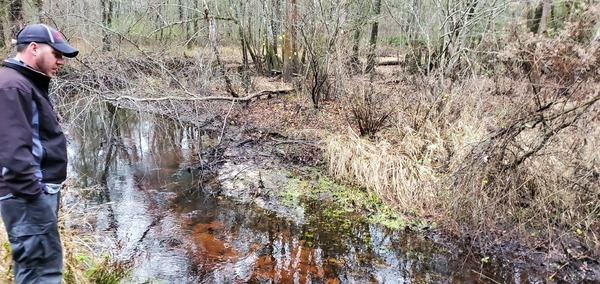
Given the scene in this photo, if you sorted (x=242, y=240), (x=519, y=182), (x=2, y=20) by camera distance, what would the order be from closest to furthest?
1. (x=519, y=182)
2. (x=242, y=240)
3. (x=2, y=20)

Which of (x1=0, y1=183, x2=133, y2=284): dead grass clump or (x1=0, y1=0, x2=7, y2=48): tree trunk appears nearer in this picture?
(x1=0, y1=183, x2=133, y2=284): dead grass clump

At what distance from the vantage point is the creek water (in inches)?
192

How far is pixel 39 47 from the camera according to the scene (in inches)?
105

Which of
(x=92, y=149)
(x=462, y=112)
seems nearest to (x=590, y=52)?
(x=462, y=112)

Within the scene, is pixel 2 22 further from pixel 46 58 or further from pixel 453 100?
pixel 453 100

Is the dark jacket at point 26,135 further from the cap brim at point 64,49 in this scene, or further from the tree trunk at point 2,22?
the tree trunk at point 2,22

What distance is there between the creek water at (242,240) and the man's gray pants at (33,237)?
174 cm

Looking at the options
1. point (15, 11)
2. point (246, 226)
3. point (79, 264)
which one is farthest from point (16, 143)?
point (15, 11)

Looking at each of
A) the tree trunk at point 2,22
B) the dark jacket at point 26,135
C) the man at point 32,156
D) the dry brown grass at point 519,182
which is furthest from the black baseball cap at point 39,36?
the tree trunk at point 2,22

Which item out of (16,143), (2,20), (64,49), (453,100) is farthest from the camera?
(2,20)

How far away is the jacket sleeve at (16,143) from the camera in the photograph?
96.0 inches

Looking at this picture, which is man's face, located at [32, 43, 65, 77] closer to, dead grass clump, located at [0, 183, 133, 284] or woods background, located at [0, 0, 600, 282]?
dead grass clump, located at [0, 183, 133, 284]

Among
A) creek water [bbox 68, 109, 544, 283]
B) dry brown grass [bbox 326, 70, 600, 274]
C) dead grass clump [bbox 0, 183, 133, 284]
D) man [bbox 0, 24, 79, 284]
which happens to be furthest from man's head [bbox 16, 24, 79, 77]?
dry brown grass [bbox 326, 70, 600, 274]

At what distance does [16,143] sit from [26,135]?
7cm
